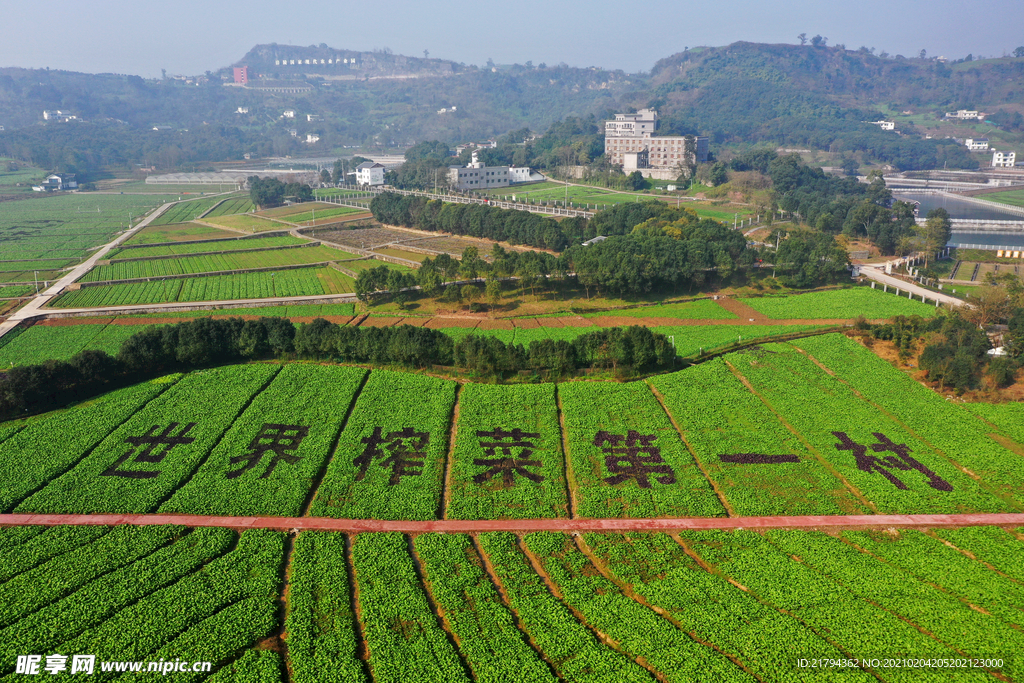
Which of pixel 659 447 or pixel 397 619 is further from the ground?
pixel 659 447

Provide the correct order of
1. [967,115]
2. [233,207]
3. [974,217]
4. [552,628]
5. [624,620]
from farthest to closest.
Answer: [967,115]
[233,207]
[974,217]
[624,620]
[552,628]

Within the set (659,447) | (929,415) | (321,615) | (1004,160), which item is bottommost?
(321,615)

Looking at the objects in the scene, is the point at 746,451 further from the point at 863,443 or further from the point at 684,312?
the point at 684,312

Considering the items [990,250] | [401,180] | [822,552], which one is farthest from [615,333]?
[401,180]

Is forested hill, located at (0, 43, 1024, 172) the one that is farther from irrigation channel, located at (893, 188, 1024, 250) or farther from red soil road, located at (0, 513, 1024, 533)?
red soil road, located at (0, 513, 1024, 533)

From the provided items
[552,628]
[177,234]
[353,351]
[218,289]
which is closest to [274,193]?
[177,234]

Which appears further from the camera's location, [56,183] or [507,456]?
[56,183]

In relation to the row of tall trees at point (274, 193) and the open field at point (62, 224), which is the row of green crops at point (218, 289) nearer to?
the open field at point (62, 224)

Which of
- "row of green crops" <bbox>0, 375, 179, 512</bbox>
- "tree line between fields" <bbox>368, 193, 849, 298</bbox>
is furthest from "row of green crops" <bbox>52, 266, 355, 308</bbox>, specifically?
"row of green crops" <bbox>0, 375, 179, 512</bbox>

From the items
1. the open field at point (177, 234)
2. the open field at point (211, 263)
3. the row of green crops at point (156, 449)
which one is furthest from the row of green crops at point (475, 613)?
the open field at point (177, 234)
